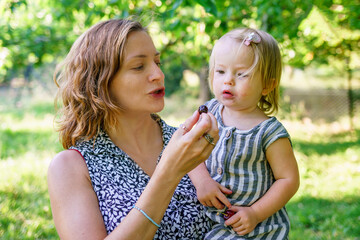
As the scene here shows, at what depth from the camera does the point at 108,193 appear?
1.64m

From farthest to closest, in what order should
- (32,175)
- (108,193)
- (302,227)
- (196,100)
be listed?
(196,100) < (32,175) < (302,227) < (108,193)

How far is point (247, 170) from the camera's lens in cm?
169

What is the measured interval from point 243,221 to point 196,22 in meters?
2.82

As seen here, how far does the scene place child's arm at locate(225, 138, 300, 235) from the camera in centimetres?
163

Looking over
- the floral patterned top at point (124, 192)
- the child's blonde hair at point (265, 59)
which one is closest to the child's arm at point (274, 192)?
the floral patterned top at point (124, 192)

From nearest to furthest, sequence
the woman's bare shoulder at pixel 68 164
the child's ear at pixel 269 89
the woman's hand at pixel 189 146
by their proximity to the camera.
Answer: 1. the woman's hand at pixel 189 146
2. the woman's bare shoulder at pixel 68 164
3. the child's ear at pixel 269 89

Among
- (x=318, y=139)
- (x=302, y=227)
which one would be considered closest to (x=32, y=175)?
(x=302, y=227)

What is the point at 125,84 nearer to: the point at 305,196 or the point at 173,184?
the point at 173,184

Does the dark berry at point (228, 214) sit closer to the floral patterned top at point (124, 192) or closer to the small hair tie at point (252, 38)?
the floral patterned top at point (124, 192)

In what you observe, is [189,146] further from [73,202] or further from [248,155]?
[73,202]

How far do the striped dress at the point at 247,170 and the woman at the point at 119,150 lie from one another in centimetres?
18

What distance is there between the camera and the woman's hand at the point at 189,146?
142 centimetres

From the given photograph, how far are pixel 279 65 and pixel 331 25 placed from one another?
1210 millimetres

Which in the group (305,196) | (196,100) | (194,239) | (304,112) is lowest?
(196,100)
